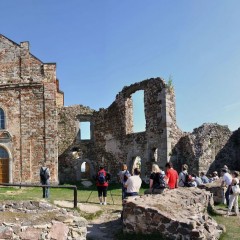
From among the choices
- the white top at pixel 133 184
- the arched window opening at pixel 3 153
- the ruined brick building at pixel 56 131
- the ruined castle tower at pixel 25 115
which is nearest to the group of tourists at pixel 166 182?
the white top at pixel 133 184

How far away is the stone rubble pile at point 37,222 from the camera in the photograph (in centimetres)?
669

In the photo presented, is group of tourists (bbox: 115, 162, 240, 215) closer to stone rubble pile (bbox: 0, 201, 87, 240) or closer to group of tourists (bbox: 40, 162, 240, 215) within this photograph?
group of tourists (bbox: 40, 162, 240, 215)

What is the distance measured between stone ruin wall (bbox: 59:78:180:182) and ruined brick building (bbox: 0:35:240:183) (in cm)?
6

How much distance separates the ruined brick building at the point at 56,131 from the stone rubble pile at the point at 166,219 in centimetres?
1168

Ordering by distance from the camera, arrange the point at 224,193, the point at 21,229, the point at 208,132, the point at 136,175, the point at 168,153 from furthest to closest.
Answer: the point at 208,132 → the point at 168,153 → the point at 224,193 → the point at 136,175 → the point at 21,229

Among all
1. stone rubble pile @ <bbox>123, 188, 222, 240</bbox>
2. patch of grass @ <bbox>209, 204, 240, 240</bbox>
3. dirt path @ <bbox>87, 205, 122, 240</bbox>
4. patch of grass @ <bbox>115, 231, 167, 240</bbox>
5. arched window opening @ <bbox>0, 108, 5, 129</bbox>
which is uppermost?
arched window opening @ <bbox>0, 108, 5, 129</bbox>

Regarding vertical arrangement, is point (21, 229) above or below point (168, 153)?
below

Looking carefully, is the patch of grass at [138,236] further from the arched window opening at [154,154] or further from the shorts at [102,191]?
the arched window opening at [154,154]

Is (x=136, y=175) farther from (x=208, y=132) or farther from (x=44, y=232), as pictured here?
(x=208, y=132)

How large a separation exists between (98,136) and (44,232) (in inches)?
778

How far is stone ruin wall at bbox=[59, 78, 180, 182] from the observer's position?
21.3 m

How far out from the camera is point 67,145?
1078 inches

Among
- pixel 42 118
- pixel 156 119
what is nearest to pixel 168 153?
pixel 156 119

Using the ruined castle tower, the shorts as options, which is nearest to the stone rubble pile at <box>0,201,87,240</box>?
the shorts
